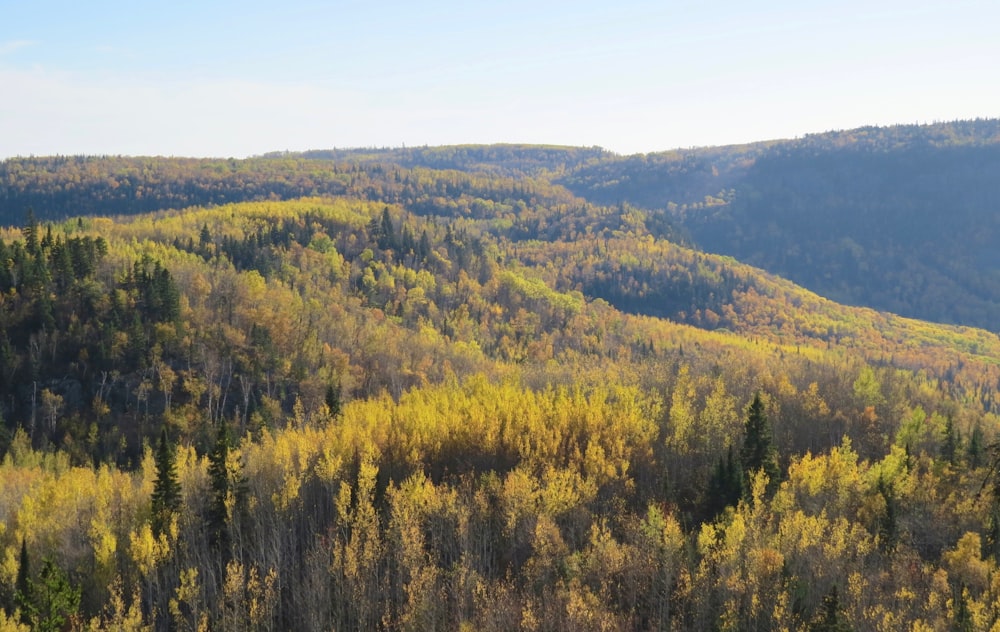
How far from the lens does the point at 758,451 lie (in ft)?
300

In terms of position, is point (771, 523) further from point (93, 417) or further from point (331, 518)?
point (93, 417)

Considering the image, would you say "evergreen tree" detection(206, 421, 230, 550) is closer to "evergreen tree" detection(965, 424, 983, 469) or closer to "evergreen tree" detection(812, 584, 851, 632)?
"evergreen tree" detection(812, 584, 851, 632)

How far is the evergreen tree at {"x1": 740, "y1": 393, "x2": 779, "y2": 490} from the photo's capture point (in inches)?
3548

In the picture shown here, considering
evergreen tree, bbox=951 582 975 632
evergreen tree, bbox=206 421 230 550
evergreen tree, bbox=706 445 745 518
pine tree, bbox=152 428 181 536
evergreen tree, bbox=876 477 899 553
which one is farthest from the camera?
evergreen tree, bbox=706 445 745 518

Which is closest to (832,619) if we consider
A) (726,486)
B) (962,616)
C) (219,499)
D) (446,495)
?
(962,616)

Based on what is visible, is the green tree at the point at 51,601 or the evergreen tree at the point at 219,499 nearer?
the green tree at the point at 51,601

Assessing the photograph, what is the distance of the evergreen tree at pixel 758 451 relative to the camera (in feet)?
296

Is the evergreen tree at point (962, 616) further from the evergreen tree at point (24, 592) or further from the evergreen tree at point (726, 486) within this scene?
the evergreen tree at point (24, 592)

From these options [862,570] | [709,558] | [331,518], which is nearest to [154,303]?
[331,518]

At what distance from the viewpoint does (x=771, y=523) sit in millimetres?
81750

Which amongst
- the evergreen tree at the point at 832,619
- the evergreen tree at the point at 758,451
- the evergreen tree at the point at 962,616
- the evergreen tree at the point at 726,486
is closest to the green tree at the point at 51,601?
the evergreen tree at the point at 832,619

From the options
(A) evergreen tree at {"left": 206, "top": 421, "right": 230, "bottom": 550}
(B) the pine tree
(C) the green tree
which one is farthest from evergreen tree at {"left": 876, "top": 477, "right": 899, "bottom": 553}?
(C) the green tree

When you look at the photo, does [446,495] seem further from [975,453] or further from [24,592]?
[975,453]

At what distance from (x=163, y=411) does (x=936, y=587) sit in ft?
362
